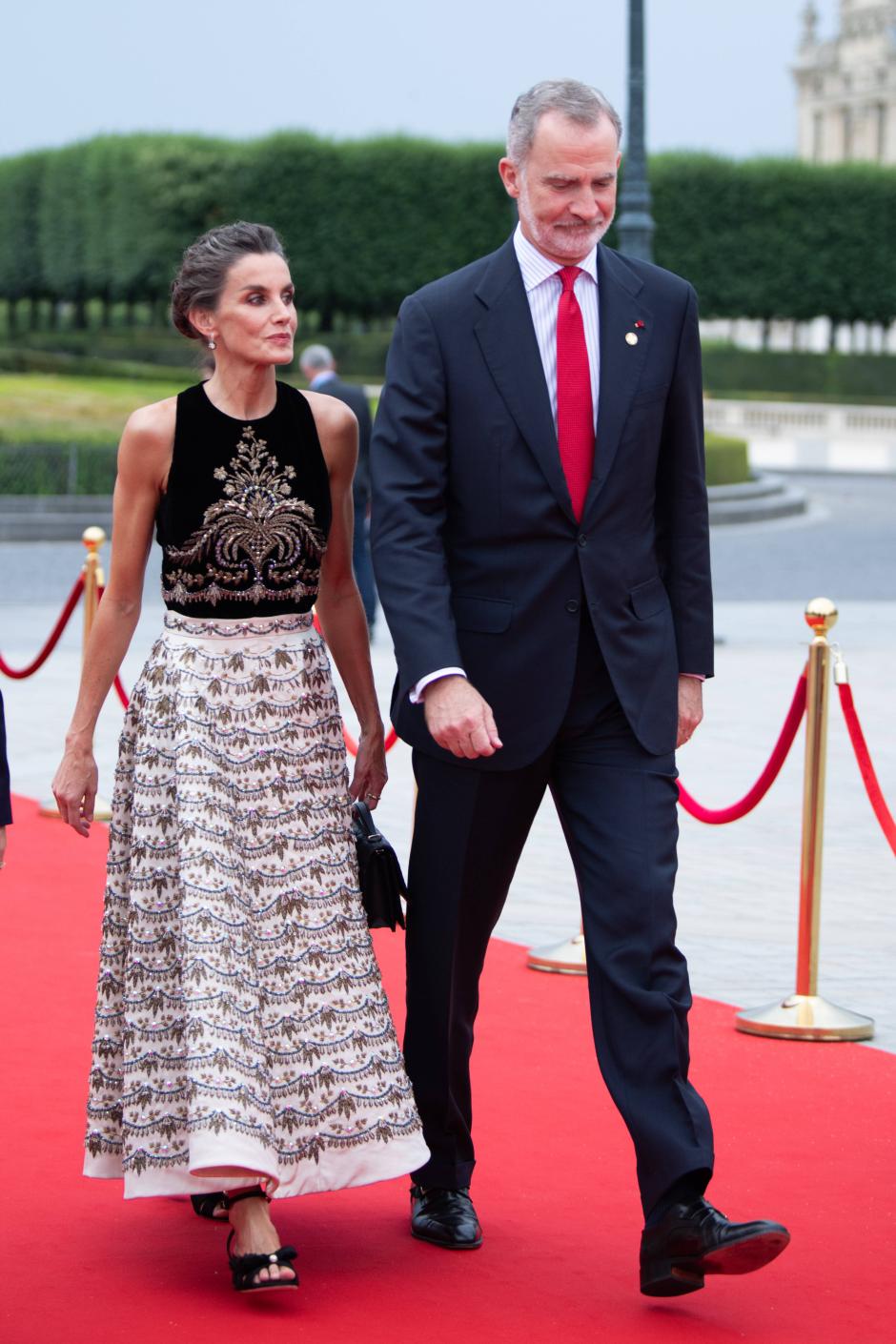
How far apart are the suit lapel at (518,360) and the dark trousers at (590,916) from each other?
0.29 m

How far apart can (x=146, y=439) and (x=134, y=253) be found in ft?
146

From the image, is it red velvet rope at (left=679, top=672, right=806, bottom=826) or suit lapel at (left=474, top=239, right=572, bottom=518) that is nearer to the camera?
suit lapel at (left=474, top=239, right=572, bottom=518)

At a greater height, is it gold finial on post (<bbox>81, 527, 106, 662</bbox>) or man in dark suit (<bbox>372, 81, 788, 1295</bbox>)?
man in dark suit (<bbox>372, 81, 788, 1295</bbox>)

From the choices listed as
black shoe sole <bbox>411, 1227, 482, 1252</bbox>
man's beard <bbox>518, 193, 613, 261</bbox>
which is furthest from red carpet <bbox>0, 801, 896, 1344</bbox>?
man's beard <bbox>518, 193, 613, 261</bbox>

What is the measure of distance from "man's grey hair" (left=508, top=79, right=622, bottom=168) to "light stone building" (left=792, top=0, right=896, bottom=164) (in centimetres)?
7776

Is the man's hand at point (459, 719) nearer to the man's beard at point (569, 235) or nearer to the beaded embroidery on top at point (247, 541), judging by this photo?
the beaded embroidery on top at point (247, 541)

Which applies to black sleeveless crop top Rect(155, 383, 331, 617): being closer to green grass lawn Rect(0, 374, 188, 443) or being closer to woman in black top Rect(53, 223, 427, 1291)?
woman in black top Rect(53, 223, 427, 1291)

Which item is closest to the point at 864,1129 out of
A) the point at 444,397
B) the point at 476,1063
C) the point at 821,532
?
the point at 476,1063

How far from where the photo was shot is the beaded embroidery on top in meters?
3.61

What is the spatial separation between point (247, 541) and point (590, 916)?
823mm

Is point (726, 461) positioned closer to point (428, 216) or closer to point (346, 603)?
point (428, 216)

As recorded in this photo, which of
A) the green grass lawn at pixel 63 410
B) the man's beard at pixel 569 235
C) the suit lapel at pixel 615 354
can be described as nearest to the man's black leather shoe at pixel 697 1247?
the suit lapel at pixel 615 354

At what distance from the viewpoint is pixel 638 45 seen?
15906 mm

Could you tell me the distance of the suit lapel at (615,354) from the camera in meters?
3.50
